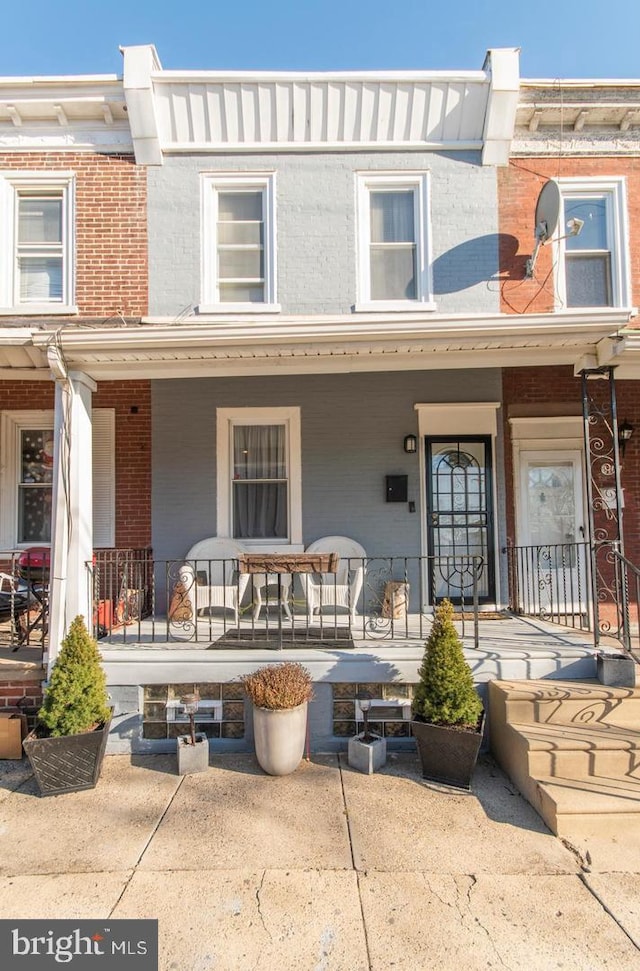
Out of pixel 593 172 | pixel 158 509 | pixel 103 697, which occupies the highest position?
pixel 593 172

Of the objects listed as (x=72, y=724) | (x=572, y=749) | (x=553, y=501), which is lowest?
(x=572, y=749)

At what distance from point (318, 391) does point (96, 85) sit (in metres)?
4.31

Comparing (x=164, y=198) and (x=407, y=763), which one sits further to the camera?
(x=164, y=198)

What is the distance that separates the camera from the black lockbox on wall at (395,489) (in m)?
6.89

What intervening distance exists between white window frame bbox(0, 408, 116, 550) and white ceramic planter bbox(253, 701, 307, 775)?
3510 millimetres

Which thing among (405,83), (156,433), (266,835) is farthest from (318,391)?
(266,835)

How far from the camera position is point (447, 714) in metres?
4.28

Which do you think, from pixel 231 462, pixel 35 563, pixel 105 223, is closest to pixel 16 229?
pixel 105 223

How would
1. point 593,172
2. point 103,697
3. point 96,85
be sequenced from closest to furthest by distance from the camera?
point 103,697
point 96,85
point 593,172

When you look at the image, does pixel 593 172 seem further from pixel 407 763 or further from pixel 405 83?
pixel 407 763

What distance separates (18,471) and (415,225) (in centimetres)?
572

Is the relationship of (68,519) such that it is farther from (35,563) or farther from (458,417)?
(458,417)

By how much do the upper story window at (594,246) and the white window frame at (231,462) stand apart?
3.64 meters

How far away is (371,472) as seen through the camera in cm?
694
